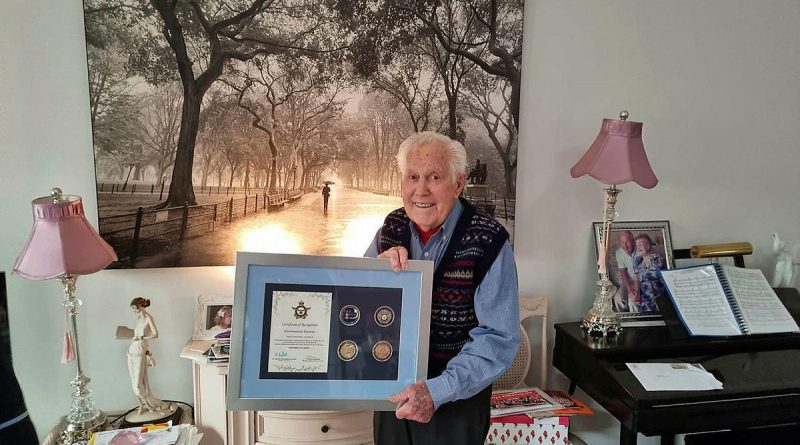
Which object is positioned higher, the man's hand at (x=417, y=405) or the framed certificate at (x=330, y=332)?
the framed certificate at (x=330, y=332)

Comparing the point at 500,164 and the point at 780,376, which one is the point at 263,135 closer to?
the point at 500,164

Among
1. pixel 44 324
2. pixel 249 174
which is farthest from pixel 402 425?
pixel 44 324

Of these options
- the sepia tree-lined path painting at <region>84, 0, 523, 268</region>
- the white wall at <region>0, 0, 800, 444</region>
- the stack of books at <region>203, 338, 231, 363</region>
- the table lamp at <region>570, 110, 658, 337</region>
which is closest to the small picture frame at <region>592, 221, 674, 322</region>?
the white wall at <region>0, 0, 800, 444</region>

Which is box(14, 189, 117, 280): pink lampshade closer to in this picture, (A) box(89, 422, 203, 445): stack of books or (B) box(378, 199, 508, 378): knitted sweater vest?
(A) box(89, 422, 203, 445): stack of books

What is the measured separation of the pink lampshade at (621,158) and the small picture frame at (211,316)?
1.50 metres

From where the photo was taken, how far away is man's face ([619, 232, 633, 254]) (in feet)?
7.41

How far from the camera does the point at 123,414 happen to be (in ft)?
6.41

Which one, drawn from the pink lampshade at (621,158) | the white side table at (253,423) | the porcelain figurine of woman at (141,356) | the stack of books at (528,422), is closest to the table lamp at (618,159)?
the pink lampshade at (621,158)

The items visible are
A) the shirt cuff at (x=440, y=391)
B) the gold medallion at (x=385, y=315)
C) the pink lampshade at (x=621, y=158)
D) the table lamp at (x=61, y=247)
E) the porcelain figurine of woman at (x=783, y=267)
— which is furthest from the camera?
the porcelain figurine of woman at (x=783, y=267)

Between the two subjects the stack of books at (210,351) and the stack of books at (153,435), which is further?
the stack of books at (210,351)

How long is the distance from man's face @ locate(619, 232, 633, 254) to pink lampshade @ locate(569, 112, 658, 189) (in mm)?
392

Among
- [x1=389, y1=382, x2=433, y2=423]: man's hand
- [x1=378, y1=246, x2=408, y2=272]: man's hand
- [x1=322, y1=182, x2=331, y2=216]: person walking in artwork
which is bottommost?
[x1=389, y1=382, x2=433, y2=423]: man's hand

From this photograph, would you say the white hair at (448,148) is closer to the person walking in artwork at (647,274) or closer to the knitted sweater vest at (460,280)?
the knitted sweater vest at (460,280)

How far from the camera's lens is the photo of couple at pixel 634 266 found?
7.32ft
